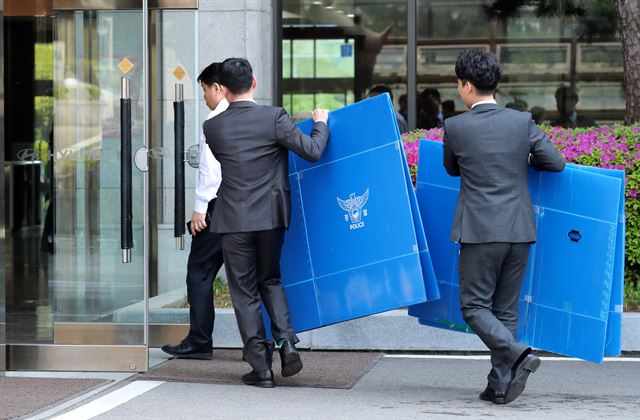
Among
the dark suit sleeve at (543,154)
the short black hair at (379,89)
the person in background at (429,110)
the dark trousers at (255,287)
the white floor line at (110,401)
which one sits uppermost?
the short black hair at (379,89)

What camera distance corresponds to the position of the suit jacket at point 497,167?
245 inches

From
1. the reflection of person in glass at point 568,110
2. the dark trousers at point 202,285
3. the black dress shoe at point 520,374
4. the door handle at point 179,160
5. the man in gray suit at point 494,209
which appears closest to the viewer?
the black dress shoe at point 520,374

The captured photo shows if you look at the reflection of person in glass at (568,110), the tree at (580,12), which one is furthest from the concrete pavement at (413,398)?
the tree at (580,12)

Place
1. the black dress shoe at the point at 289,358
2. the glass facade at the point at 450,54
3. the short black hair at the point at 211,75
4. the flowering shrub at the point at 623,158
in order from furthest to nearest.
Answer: the glass facade at the point at 450,54 → the flowering shrub at the point at 623,158 → the short black hair at the point at 211,75 → the black dress shoe at the point at 289,358

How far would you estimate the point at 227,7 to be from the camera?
34.7 ft

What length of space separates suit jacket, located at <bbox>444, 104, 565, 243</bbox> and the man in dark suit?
0.82 meters

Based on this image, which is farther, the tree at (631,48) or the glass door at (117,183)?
the tree at (631,48)

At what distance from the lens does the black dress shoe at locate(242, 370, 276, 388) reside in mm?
6855

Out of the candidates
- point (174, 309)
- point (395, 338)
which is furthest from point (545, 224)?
point (174, 309)

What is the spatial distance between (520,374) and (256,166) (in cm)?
178

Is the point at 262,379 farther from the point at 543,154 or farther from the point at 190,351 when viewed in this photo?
the point at 543,154

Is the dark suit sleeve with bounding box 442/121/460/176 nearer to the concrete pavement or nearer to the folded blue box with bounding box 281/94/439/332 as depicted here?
the folded blue box with bounding box 281/94/439/332

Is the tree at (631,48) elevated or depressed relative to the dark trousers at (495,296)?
elevated

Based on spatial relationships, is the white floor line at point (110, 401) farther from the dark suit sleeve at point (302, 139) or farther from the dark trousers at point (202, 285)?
the dark suit sleeve at point (302, 139)
